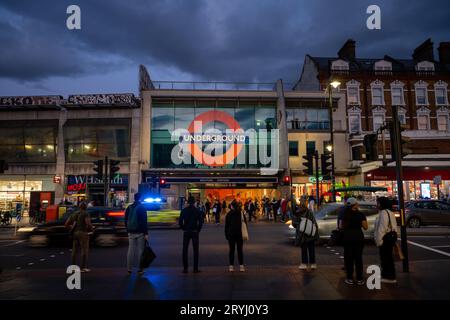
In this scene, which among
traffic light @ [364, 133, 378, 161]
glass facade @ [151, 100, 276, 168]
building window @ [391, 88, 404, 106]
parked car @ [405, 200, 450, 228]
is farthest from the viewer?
building window @ [391, 88, 404, 106]

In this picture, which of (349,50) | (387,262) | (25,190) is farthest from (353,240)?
(349,50)

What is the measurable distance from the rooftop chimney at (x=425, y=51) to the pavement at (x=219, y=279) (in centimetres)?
3709

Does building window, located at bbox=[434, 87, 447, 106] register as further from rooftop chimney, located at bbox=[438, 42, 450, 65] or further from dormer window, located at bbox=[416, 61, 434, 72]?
rooftop chimney, located at bbox=[438, 42, 450, 65]

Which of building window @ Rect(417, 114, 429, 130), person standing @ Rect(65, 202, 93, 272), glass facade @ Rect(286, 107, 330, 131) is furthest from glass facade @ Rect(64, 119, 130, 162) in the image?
building window @ Rect(417, 114, 429, 130)

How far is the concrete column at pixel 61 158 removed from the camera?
3108cm

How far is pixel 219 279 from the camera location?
24.4ft

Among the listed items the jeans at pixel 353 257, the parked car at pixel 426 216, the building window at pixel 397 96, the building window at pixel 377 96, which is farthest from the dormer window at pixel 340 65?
the jeans at pixel 353 257

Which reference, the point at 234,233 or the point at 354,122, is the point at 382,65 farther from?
the point at 234,233

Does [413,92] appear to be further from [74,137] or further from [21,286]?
[21,286]

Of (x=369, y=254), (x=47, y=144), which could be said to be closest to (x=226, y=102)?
(x=47, y=144)

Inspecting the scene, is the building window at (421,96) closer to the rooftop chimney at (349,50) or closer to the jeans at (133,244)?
the rooftop chimney at (349,50)

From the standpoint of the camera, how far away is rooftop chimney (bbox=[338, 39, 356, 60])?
136 feet

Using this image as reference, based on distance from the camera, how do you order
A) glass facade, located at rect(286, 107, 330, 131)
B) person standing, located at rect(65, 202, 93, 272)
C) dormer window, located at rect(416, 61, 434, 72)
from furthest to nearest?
dormer window, located at rect(416, 61, 434, 72) → glass facade, located at rect(286, 107, 330, 131) → person standing, located at rect(65, 202, 93, 272)

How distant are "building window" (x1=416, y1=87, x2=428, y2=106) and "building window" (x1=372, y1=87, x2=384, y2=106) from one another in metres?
4.26
